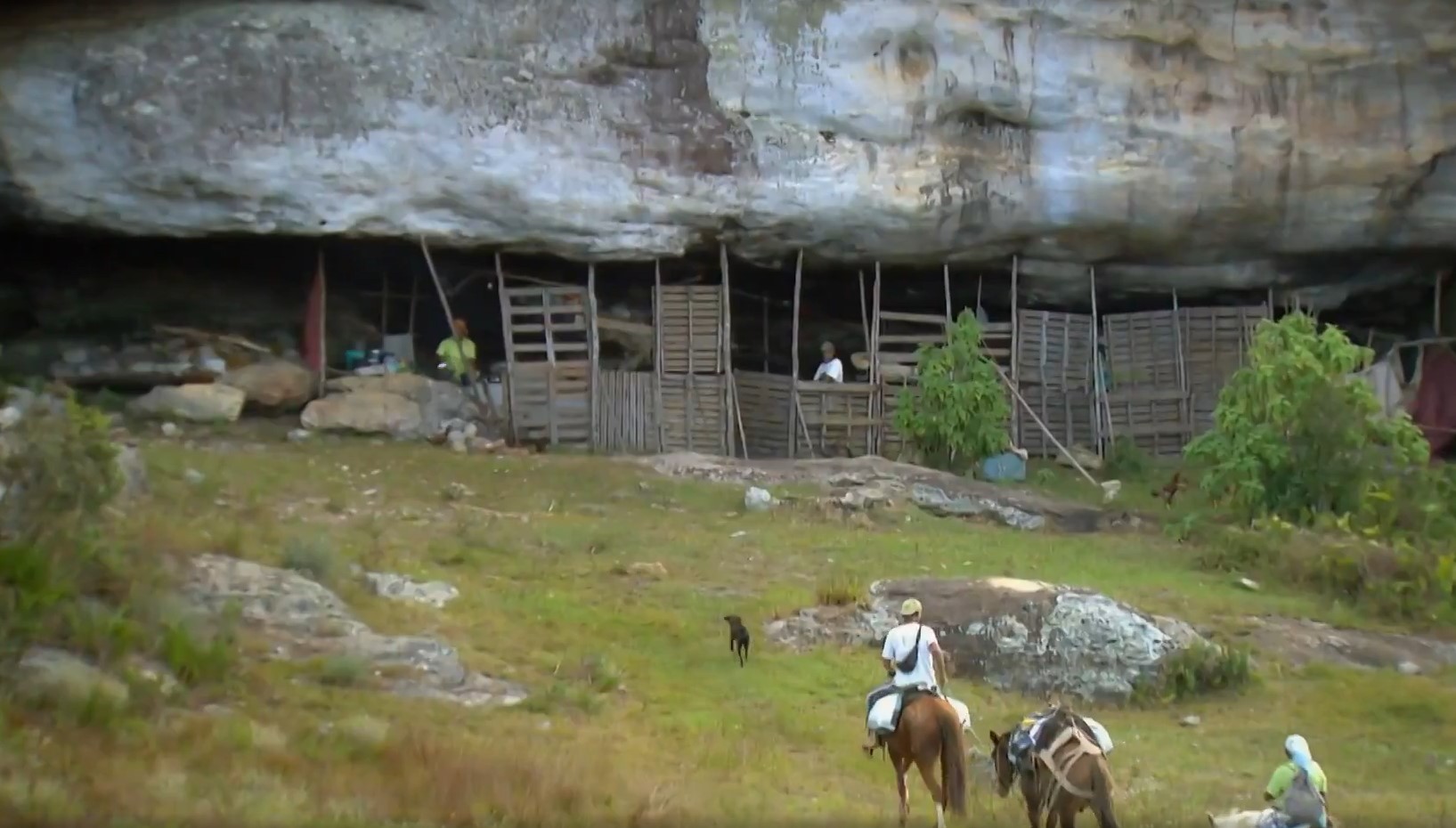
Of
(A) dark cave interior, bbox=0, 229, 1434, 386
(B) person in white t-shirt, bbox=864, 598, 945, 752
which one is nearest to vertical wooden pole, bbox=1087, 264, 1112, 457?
(A) dark cave interior, bbox=0, 229, 1434, 386

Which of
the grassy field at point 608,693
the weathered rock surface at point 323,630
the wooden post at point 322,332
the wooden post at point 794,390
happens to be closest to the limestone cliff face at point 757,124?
the wooden post at point 794,390

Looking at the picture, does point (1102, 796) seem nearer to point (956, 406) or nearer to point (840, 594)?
point (840, 594)

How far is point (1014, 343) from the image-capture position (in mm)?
20328

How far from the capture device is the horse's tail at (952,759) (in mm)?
7309

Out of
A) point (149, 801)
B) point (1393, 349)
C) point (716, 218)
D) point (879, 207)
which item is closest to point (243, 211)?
point (716, 218)

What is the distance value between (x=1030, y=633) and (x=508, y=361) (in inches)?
372

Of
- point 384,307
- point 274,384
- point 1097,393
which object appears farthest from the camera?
point 1097,393

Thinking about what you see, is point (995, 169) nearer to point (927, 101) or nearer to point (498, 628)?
point (927, 101)

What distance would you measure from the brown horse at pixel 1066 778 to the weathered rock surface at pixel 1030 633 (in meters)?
3.21

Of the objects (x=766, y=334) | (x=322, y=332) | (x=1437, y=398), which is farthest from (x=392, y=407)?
(x=1437, y=398)

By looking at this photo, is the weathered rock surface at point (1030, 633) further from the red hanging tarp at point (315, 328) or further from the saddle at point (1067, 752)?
the red hanging tarp at point (315, 328)

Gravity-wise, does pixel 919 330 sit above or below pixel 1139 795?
above

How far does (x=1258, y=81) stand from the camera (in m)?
19.0

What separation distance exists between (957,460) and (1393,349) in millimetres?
6946
